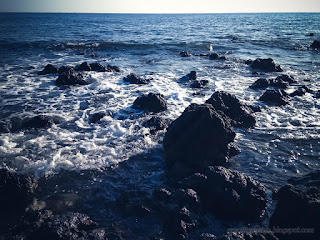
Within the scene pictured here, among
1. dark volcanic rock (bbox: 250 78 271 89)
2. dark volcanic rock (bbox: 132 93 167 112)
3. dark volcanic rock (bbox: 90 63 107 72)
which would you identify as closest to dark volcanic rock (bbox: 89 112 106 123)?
dark volcanic rock (bbox: 132 93 167 112)

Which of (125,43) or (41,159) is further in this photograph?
(125,43)

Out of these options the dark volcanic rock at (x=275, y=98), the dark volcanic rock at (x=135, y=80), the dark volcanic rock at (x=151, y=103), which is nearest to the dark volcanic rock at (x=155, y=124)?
the dark volcanic rock at (x=151, y=103)

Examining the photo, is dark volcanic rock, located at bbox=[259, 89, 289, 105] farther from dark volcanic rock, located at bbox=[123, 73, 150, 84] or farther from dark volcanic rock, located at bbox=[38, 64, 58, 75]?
dark volcanic rock, located at bbox=[38, 64, 58, 75]

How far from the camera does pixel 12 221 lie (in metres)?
4.64

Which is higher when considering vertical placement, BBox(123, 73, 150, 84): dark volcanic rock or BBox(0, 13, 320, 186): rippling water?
BBox(123, 73, 150, 84): dark volcanic rock

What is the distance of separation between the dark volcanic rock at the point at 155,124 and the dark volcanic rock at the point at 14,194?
4.30 m

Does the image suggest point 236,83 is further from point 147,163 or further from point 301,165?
point 147,163

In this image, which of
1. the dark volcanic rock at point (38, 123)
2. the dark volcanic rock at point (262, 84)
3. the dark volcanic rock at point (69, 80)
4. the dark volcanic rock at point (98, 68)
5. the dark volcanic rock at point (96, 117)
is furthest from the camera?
the dark volcanic rock at point (98, 68)

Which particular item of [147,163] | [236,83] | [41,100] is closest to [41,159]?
[147,163]

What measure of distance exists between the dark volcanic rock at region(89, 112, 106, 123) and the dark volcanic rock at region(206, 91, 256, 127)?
4.48 m

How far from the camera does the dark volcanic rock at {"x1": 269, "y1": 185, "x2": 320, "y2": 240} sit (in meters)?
3.94

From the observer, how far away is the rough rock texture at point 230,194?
4781 millimetres

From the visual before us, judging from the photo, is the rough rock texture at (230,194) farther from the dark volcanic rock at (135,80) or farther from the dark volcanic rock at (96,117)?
the dark volcanic rock at (135,80)

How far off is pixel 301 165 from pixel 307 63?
18606 millimetres
